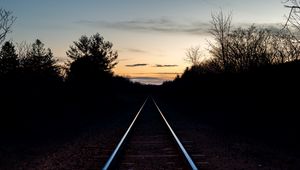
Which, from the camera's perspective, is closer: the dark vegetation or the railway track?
the railway track

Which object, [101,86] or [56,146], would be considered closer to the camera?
[56,146]

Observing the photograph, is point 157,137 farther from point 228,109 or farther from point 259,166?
point 228,109

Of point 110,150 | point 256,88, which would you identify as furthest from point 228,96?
point 110,150

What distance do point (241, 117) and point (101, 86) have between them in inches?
1315

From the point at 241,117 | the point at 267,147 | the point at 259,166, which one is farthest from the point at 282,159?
the point at 241,117

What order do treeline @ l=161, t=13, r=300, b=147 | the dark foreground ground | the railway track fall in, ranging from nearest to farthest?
the railway track → the dark foreground ground → treeline @ l=161, t=13, r=300, b=147

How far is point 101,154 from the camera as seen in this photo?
10.2 metres

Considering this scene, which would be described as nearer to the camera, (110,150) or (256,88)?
(110,150)

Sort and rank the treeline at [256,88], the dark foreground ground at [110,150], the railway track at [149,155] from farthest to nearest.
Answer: the treeline at [256,88]
the dark foreground ground at [110,150]
the railway track at [149,155]

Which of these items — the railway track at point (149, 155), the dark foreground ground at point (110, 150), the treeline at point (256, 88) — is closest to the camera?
the railway track at point (149, 155)

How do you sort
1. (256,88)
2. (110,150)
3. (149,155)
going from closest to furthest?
(149,155)
(110,150)
(256,88)

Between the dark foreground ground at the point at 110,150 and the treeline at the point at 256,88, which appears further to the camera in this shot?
the treeline at the point at 256,88

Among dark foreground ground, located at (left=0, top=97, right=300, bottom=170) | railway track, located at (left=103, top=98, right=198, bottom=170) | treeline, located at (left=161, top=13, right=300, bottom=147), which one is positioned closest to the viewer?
railway track, located at (left=103, top=98, right=198, bottom=170)

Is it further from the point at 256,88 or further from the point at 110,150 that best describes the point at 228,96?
the point at 110,150
